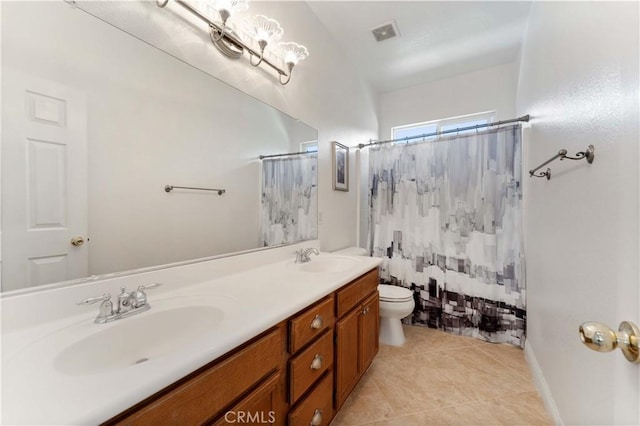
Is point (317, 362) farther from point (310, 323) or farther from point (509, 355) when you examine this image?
point (509, 355)

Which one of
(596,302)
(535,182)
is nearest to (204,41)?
(596,302)

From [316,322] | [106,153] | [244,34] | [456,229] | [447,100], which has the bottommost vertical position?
[316,322]

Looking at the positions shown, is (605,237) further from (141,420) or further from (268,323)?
(141,420)

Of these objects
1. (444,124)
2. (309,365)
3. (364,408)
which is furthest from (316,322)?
(444,124)

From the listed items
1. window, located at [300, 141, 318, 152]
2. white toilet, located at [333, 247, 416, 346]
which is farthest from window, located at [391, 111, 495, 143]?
white toilet, located at [333, 247, 416, 346]

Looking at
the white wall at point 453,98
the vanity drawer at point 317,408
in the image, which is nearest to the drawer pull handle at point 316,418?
the vanity drawer at point 317,408

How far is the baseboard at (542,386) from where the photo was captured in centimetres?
129

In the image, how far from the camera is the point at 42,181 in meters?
0.73

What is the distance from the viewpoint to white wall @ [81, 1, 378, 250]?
40.0 inches

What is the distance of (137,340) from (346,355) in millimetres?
976

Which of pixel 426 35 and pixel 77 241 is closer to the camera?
pixel 77 241

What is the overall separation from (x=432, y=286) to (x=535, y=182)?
123 centimetres

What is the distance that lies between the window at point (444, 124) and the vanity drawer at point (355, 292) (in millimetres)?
1601

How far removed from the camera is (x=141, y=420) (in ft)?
1.63
